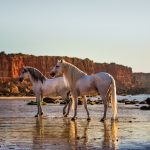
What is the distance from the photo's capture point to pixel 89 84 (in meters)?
19.3

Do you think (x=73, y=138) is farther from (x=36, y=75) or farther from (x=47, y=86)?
(x=36, y=75)

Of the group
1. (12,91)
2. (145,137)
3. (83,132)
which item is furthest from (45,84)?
(12,91)

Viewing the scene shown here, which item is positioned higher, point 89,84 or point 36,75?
point 36,75

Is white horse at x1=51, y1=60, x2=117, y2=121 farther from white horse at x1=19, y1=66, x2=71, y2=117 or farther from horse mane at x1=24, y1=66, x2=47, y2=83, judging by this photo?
horse mane at x1=24, y1=66, x2=47, y2=83

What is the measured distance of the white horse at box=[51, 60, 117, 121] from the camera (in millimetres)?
18939

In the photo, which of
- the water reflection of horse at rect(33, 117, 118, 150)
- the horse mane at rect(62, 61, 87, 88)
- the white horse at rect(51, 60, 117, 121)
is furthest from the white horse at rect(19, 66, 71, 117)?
the water reflection of horse at rect(33, 117, 118, 150)

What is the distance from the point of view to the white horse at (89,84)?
62.1 feet

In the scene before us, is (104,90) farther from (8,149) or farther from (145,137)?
(8,149)

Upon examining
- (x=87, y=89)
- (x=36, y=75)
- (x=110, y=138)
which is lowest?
(x=110, y=138)

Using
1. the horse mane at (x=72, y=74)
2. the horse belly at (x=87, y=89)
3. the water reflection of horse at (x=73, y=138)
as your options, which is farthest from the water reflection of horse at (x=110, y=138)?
the horse mane at (x=72, y=74)

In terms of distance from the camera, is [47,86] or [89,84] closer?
[89,84]

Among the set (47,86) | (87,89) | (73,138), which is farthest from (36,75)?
(73,138)

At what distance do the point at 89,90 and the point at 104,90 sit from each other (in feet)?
2.14

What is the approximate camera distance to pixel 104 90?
19.1 metres
